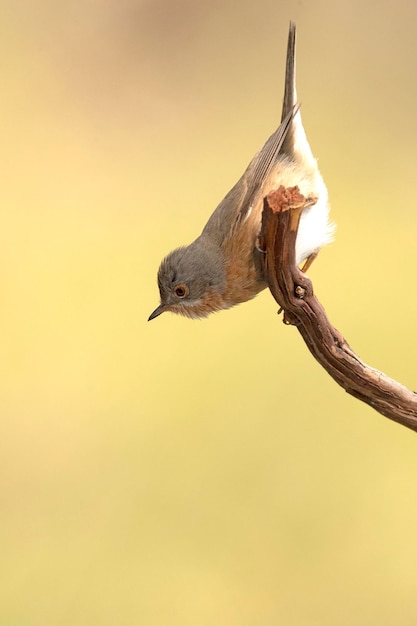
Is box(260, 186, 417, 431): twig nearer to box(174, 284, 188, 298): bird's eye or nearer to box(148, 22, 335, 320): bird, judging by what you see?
box(148, 22, 335, 320): bird

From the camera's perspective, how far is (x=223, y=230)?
2861mm

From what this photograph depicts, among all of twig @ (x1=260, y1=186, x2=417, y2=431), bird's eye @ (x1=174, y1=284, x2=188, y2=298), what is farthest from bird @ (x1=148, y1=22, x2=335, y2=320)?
twig @ (x1=260, y1=186, x2=417, y2=431)

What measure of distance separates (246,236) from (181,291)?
0.33 m

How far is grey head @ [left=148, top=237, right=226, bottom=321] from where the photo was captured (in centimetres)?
278

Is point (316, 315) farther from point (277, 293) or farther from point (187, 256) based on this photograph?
point (187, 256)

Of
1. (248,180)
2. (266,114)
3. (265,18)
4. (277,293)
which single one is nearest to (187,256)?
(248,180)

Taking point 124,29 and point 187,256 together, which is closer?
point 187,256

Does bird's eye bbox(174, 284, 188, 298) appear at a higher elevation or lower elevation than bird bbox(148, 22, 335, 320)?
lower

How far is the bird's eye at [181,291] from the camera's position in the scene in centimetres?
280

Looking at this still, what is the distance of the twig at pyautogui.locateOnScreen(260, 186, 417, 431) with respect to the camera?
7.18ft

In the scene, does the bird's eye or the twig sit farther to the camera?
the bird's eye

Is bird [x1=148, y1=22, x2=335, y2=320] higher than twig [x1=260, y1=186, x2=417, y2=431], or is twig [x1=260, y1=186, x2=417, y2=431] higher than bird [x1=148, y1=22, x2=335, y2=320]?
bird [x1=148, y1=22, x2=335, y2=320]

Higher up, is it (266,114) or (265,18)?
(265,18)

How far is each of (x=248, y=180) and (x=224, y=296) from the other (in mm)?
492
